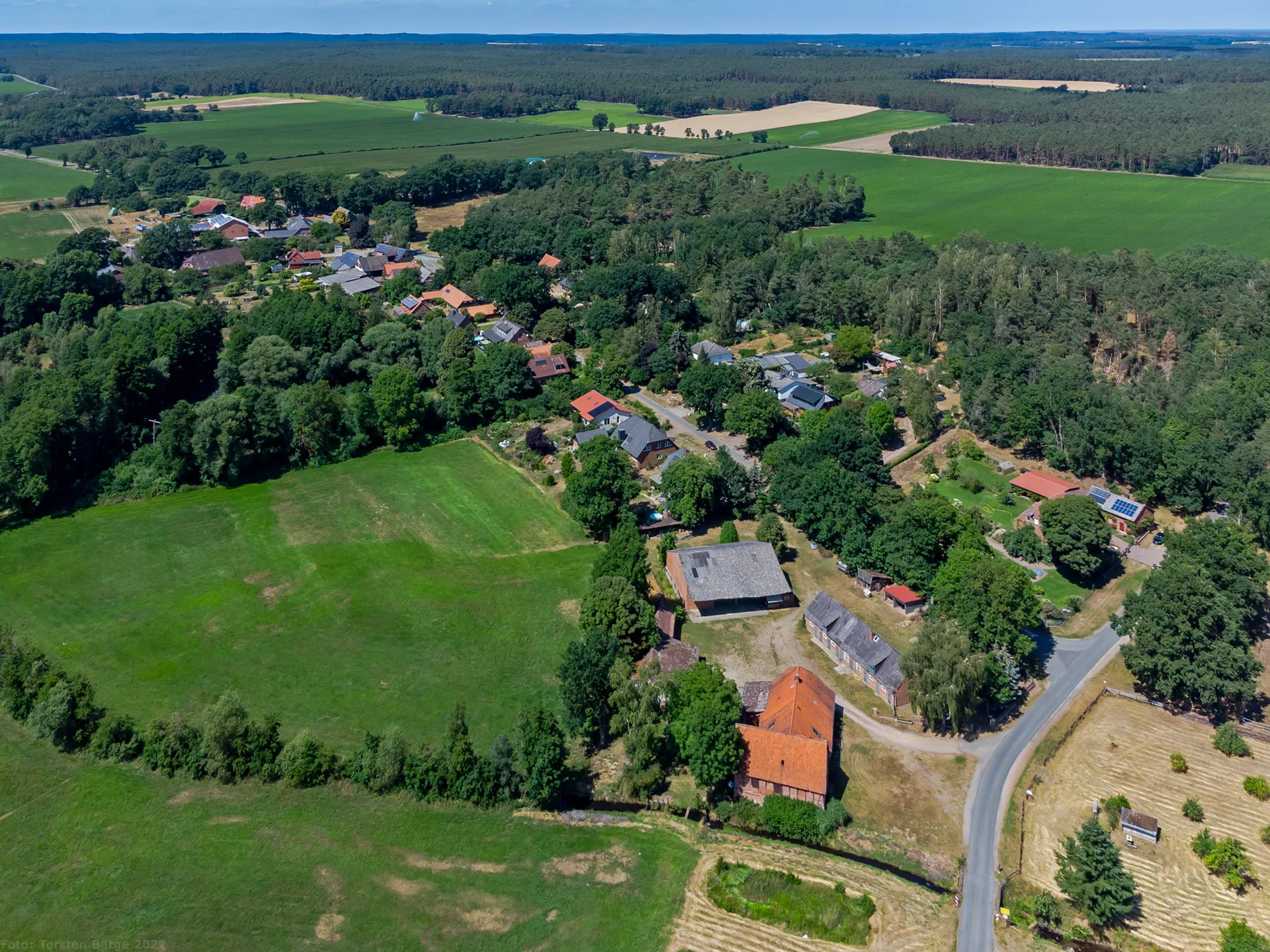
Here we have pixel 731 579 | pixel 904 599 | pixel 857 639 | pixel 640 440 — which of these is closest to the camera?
pixel 857 639

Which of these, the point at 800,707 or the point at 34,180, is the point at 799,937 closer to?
the point at 800,707

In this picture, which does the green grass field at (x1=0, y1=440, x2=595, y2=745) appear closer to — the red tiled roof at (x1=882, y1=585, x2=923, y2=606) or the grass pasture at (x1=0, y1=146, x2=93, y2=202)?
the red tiled roof at (x1=882, y1=585, x2=923, y2=606)

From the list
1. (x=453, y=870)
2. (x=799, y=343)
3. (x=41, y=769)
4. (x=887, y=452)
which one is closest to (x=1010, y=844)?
(x=453, y=870)

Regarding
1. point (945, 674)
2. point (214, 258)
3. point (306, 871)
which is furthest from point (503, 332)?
point (306, 871)

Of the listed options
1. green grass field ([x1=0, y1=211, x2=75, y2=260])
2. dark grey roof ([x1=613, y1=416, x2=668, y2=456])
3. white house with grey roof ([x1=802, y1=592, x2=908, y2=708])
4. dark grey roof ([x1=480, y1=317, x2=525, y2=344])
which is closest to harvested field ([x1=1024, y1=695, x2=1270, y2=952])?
white house with grey roof ([x1=802, y1=592, x2=908, y2=708])

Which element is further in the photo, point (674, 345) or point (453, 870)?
point (674, 345)

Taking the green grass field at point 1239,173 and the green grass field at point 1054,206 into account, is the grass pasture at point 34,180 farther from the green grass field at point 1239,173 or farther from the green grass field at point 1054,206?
the green grass field at point 1239,173

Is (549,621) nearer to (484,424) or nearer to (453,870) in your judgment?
(453,870)
